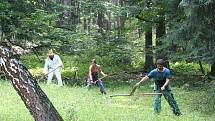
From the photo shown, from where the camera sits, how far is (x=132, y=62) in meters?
36.5

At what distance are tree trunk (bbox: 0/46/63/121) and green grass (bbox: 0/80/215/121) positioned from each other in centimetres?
134

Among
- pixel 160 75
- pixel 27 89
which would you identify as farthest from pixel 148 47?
pixel 27 89

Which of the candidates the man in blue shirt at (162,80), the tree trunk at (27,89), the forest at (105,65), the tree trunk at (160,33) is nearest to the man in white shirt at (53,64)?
the forest at (105,65)

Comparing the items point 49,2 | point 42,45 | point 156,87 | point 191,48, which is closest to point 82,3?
point 49,2

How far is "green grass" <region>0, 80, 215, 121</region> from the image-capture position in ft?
38.7

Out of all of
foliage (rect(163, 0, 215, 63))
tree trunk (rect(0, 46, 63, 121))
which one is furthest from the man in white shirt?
tree trunk (rect(0, 46, 63, 121))

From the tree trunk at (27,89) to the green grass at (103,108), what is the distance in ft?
4.40

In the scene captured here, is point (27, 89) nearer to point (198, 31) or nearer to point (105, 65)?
point (198, 31)

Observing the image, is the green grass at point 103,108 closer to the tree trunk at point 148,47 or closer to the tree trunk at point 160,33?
the tree trunk at point 160,33

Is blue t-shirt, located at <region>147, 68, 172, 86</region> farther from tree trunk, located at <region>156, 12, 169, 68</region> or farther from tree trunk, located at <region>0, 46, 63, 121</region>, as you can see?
tree trunk, located at <region>156, 12, 169, 68</region>

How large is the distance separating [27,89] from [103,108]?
552 cm

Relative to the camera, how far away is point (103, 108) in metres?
14.2

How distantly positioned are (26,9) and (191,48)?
9251mm

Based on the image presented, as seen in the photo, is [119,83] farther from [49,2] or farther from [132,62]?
[132,62]
